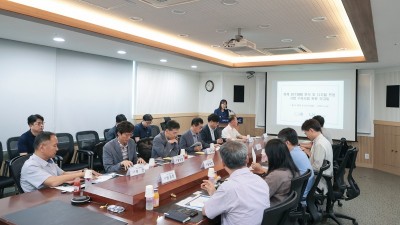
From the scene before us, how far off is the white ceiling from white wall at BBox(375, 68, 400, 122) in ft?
5.06

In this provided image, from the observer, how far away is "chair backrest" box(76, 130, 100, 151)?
197 inches

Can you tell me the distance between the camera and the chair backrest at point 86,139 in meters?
5.01

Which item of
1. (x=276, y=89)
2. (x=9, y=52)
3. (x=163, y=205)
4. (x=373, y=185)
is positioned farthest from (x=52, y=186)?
(x=276, y=89)

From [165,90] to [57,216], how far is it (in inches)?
243

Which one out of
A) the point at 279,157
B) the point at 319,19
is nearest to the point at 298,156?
the point at 279,157

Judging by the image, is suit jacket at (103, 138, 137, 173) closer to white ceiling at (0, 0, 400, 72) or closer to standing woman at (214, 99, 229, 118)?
white ceiling at (0, 0, 400, 72)

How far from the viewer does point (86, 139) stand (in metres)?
5.17

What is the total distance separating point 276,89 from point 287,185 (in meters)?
6.11

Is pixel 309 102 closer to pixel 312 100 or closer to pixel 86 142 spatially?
pixel 312 100

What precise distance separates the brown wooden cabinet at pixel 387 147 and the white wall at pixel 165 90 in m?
5.04

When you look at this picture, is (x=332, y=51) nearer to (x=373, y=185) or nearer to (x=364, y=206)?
(x=373, y=185)

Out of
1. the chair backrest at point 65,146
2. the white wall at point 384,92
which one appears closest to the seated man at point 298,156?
the chair backrest at point 65,146

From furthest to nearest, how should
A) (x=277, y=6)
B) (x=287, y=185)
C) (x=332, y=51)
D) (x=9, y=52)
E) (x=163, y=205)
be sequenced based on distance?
(x=332, y=51) → (x=9, y=52) → (x=277, y=6) → (x=287, y=185) → (x=163, y=205)

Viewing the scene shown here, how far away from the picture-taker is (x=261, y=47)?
567 centimetres
